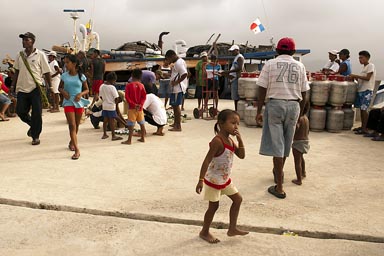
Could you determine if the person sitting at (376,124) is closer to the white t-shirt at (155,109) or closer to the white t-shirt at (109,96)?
the white t-shirt at (155,109)

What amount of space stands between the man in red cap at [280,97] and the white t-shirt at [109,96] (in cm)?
374

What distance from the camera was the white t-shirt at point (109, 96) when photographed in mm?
7289

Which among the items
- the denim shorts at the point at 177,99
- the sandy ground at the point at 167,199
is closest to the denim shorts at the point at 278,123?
the sandy ground at the point at 167,199

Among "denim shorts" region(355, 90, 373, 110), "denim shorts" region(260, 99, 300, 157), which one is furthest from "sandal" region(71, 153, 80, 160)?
"denim shorts" region(355, 90, 373, 110)

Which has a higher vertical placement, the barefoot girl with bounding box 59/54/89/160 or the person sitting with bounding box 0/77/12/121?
the barefoot girl with bounding box 59/54/89/160

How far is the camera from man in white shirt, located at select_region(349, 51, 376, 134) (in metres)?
8.15

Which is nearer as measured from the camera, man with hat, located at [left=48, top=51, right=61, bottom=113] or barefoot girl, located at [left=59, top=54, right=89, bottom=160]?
barefoot girl, located at [left=59, top=54, right=89, bottom=160]

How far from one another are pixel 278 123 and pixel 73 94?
130 inches

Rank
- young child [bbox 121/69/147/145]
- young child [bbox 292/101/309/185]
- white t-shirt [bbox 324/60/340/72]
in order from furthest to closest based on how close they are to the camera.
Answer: white t-shirt [bbox 324/60/340/72] → young child [bbox 121/69/147/145] → young child [bbox 292/101/309/185]

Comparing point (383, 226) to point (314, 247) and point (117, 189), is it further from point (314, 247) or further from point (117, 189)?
point (117, 189)

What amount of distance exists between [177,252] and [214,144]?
3.01ft

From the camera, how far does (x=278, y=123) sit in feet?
14.0

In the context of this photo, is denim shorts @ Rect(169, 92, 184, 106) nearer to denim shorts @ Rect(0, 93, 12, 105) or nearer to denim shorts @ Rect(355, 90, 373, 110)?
denim shorts @ Rect(355, 90, 373, 110)

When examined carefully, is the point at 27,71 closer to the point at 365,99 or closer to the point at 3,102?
the point at 3,102
